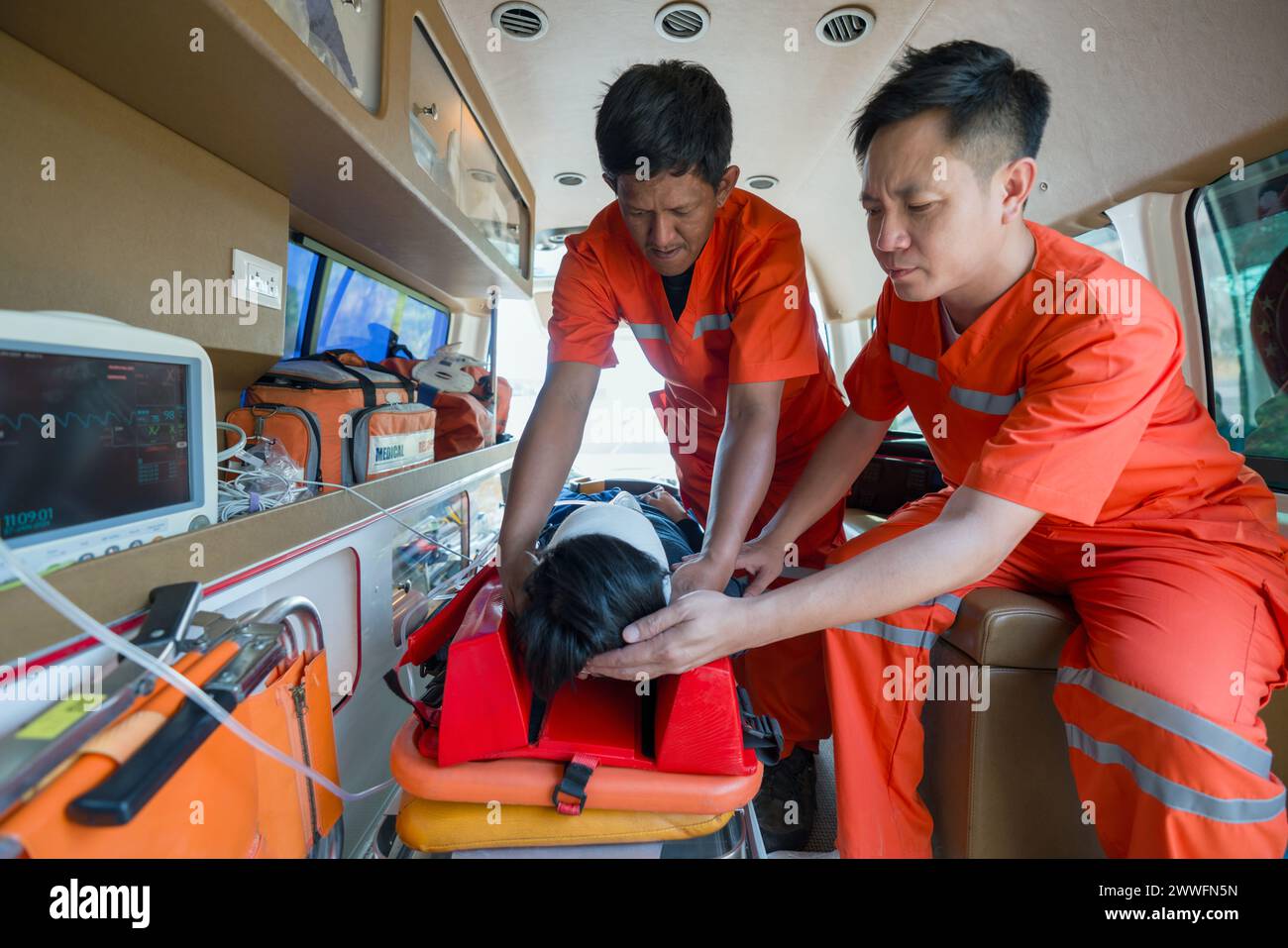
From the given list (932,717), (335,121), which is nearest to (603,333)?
(335,121)

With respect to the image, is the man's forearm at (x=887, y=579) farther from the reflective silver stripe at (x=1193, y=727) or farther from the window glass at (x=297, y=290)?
the window glass at (x=297, y=290)

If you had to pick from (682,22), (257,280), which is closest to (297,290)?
(257,280)

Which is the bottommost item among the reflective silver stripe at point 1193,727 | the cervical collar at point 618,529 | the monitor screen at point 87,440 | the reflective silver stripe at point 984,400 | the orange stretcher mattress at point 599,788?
the orange stretcher mattress at point 599,788

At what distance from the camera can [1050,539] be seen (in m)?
1.65

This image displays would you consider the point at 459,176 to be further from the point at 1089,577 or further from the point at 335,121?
the point at 1089,577

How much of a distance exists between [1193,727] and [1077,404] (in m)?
0.62

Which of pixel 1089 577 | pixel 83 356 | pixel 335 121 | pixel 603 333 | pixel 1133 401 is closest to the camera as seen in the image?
pixel 83 356

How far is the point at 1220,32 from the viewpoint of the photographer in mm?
1866

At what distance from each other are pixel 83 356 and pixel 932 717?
80.5 inches

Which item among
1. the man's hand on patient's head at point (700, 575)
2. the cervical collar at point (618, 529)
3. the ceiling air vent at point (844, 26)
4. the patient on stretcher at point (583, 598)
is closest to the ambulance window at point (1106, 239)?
the ceiling air vent at point (844, 26)

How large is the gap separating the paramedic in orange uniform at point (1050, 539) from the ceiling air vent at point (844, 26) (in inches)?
56.4

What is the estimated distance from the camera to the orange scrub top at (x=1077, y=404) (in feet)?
4.17

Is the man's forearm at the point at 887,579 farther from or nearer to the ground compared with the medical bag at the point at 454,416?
nearer to the ground

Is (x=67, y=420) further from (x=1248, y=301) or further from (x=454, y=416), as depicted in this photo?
(x=1248, y=301)
